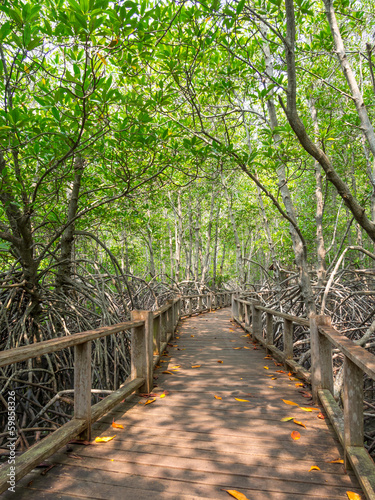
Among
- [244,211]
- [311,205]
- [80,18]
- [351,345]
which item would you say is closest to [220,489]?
[351,345]

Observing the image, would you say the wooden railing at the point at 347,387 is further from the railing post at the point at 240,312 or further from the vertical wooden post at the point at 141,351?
the railing post at the point at 240,312

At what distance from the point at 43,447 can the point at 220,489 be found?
912 mm

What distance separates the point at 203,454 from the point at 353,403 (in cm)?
90

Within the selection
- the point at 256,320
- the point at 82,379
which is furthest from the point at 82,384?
the point at 256,320

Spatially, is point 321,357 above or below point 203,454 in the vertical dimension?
above

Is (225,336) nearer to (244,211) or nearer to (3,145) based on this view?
(3,145)

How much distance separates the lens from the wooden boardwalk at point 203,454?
5.14ft

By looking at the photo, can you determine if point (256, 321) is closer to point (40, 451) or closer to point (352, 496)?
point (352, 496)

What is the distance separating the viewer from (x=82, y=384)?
6.42 feet

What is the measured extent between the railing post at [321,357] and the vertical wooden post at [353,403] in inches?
33.7

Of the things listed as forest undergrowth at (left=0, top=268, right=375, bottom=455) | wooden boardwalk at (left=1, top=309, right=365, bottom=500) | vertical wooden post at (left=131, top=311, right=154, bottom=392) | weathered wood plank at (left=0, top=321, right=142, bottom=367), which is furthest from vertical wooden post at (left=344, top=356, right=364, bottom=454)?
vertical wooden post at (left=131, top=311, right=154, bottom=392)

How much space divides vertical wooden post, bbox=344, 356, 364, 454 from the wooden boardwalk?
19cm

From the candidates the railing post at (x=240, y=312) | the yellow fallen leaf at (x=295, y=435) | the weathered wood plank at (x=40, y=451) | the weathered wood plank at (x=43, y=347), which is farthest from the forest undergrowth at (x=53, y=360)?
the railing post at (x=240, y=312)

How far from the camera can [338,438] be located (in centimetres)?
205
